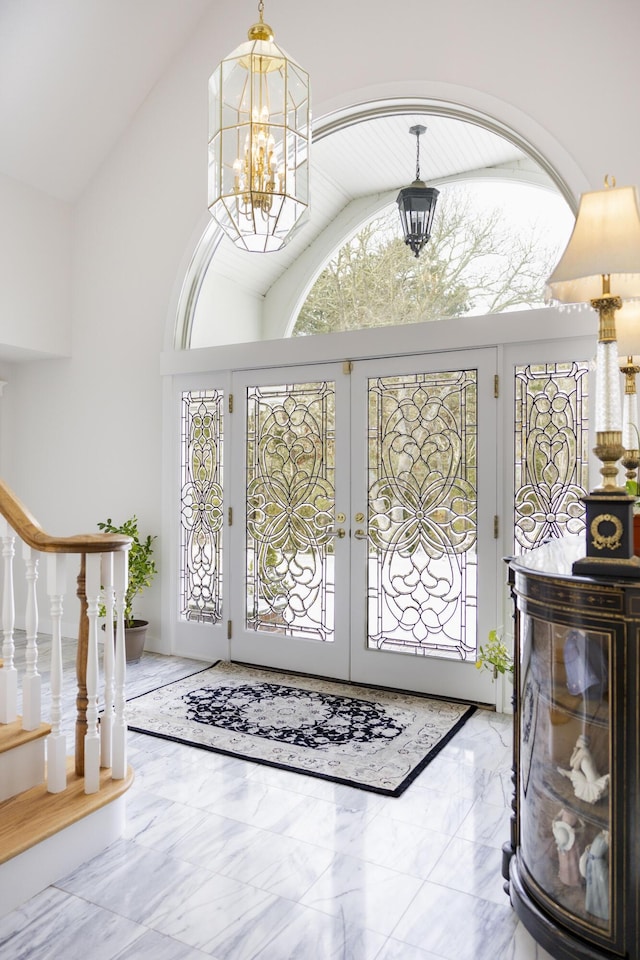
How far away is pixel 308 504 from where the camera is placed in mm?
4477

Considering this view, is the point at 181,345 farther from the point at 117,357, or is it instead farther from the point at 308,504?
the point at 308,504

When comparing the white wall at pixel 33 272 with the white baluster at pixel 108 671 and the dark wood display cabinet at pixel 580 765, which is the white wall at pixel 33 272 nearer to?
the white baluster at pixel 108 671

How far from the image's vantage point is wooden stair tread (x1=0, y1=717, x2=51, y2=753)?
2387 mm

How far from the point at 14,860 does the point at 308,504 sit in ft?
8.94

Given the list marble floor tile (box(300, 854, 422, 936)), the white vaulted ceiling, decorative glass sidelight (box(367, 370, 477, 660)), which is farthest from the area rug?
the white vaulted ceiling

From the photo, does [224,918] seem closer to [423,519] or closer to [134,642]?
[423,519]

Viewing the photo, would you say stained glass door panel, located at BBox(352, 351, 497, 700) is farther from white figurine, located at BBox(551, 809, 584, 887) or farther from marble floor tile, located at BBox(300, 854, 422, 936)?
white figurine, located at BBox(551, 809, 584, 887)

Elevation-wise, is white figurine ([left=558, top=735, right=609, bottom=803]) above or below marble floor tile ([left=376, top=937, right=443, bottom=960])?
above

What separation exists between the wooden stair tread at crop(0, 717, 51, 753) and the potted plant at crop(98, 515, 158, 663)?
86.4 inches

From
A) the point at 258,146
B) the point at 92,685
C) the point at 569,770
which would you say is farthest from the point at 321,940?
the point at 258,146

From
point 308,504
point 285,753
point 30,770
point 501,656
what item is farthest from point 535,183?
point 30,770

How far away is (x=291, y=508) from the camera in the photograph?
4.55 m

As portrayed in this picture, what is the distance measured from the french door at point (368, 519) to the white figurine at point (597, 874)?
2.13 meters

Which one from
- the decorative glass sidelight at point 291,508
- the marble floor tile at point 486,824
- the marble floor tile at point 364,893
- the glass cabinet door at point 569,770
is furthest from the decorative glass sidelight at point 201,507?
the glass cabinet door at point 569,770
